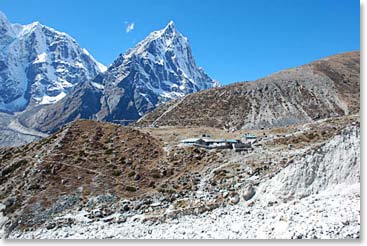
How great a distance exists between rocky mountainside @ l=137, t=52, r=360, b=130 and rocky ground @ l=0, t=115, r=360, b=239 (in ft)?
147

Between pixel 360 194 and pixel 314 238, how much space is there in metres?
2.88

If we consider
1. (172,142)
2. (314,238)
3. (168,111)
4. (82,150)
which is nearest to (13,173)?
(82,150)

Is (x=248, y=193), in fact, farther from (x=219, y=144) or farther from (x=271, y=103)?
(x=271, y=103)

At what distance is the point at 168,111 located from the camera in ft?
326

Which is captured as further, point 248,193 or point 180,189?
point 180,189

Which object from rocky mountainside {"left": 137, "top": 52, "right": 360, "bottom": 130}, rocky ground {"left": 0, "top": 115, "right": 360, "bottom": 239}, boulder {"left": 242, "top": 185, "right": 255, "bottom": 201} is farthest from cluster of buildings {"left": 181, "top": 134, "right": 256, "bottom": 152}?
rocky mountainside {"left": 137, "top": 52, "right": 360, "bottom": 130}

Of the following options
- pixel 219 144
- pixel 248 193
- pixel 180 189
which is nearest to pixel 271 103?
pixel 219 144

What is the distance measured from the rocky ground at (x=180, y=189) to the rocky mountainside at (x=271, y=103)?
44.7m

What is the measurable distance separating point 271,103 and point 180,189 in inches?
2642

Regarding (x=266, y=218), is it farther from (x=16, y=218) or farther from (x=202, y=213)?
(x=16, y=218)

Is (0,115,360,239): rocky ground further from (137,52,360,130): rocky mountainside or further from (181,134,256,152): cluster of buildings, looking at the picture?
(137,52,360,130): rocky mountainside

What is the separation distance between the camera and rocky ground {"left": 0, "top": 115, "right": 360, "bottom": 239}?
720 inches

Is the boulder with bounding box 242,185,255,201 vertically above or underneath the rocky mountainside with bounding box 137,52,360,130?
underneath

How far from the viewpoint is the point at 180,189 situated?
27.8 m
